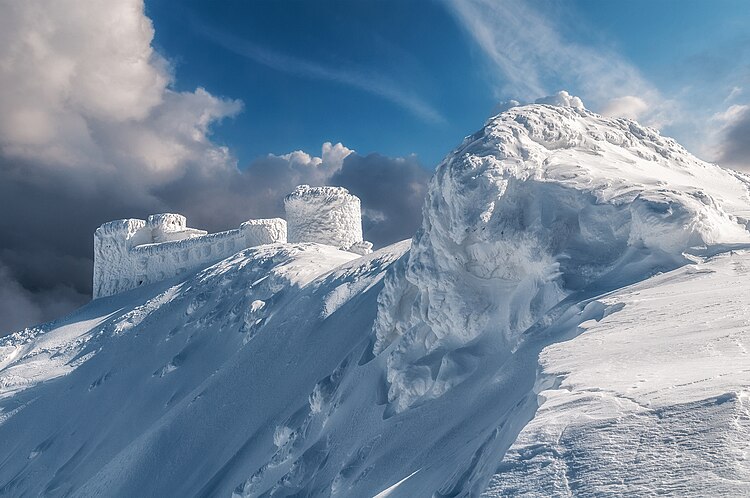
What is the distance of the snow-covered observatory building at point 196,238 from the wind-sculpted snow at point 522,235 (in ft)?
55.5

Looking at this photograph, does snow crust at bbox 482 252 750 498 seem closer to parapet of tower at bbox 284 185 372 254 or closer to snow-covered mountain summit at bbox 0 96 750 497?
snow-covered mountain summit at bbox 0 96 750 497

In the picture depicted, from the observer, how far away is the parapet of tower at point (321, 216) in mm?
27375

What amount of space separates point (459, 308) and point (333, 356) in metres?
5.17

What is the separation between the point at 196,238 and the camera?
30188mm

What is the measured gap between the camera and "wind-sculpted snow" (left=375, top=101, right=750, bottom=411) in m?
7.02

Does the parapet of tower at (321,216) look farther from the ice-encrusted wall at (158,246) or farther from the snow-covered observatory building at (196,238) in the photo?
the ice-encrusted wall at (158,246)

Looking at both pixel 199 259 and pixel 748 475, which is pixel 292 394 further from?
pixel 199 259

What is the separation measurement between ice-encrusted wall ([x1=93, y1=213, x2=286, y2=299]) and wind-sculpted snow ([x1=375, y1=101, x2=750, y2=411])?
757 inches

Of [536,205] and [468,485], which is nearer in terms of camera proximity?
[468,485]

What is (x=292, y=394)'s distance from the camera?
12547 mm

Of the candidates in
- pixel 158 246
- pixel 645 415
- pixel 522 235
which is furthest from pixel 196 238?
pixel 645 415

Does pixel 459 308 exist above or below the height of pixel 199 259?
below

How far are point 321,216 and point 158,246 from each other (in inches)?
397

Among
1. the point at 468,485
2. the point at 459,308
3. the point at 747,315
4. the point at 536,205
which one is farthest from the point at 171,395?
the point at 747,315
